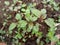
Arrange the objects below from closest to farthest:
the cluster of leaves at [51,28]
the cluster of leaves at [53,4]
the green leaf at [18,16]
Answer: the cluster of leaves at [51,28]
the green leaf at [18,16]
the cluster of leaves at [53,4]

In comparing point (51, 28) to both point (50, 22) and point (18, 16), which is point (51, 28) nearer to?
point (50, 22)

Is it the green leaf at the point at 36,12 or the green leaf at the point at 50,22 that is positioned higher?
the green leaf at the point at 36,12

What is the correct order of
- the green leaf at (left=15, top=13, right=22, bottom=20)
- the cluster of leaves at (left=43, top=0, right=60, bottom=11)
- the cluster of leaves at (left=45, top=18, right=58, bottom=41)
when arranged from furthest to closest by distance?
the cluster of leaves at (left=43, top=0, right=60, bottom=11)
the green leaf at (left=15, top=13, right=22, bottom=20)
the cluster of leaves at (left=45, top=18, right=58, bottom=41)

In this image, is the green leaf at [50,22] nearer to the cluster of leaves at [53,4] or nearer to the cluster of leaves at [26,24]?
the cluster of leaves at [26,24]

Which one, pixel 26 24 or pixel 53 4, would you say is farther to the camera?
pixel 53 4

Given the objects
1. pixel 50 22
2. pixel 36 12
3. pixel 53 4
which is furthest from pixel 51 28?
pixel 53 4

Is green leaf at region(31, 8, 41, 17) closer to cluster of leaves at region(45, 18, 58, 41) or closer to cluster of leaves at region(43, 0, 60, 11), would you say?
cluster of leaves at region(45, 18, 58, 41)

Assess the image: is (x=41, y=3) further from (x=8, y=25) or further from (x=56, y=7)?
(x=8, y=25)

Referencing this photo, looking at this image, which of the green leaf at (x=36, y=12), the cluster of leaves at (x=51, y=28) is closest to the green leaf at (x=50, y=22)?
the cluster of leaves at (x=51, y=28)

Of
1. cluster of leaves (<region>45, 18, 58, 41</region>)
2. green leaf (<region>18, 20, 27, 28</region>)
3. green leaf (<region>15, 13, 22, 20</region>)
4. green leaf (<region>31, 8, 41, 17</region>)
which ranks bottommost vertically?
cluster of leaves (<region>45, 18, 58, 41</region>)

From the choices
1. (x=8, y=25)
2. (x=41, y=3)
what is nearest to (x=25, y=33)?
(x=8, y=25)

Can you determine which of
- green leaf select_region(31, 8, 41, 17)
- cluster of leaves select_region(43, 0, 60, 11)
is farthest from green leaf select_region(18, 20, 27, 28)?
cluster of leaves select_region(43, 0, 60, 11)
